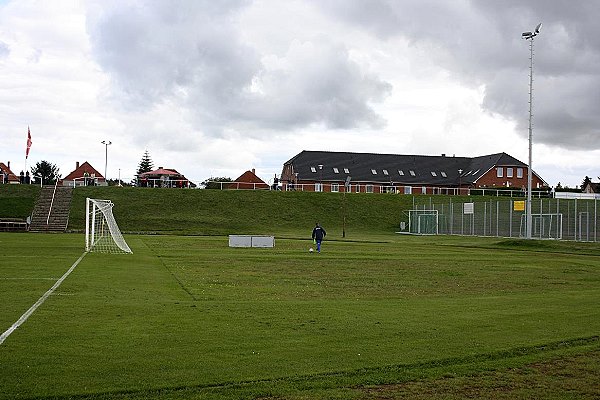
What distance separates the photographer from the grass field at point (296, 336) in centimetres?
889

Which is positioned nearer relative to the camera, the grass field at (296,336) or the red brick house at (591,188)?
the grass field at (296,336)

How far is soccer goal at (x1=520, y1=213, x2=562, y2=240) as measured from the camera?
5909 cm

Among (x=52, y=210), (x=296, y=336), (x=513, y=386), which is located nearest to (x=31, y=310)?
(x=296, y=336)

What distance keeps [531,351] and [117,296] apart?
32.5 feet

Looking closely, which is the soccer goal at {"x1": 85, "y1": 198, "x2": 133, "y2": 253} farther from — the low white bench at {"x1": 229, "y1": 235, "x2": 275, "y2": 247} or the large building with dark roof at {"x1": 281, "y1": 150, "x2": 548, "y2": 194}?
the large building with dark roof at {"x1": 281, "y1": 150, "x2": 548, "y2": 194}

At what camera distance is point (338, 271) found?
26.6 m

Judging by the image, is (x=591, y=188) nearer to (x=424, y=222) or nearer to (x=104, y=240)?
(x=424, y=222)

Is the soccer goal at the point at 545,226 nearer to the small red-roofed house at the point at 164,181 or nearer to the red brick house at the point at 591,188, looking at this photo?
the small red-roofed house at the point at 164,181

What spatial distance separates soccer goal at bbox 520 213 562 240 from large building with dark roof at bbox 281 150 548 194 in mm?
46227

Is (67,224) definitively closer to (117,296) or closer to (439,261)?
(439,261)

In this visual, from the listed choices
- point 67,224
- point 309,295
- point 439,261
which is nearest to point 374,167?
point 67,224

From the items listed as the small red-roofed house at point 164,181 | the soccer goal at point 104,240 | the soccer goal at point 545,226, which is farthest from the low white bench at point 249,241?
the small red-roofed house at point 164,181

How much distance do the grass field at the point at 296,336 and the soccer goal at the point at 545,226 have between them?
120 ft

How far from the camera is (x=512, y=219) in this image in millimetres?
65000
